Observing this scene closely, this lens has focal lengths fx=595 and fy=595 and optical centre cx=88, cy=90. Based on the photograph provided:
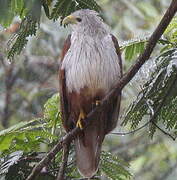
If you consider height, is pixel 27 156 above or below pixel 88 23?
below

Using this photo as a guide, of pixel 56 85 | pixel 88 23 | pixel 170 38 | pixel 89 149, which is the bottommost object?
pixel 56 85

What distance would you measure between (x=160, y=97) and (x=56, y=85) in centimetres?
494

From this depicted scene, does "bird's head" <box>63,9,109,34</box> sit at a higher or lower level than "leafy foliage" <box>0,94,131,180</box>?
higher

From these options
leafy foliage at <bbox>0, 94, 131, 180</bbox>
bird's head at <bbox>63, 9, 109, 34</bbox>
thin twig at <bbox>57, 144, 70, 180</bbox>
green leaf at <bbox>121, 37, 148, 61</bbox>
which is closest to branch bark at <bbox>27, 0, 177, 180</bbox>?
thin twig at <bbox>57, 144, 70, 180</bbox>

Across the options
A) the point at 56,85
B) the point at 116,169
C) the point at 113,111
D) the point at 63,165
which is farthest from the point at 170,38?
the point at 56,85

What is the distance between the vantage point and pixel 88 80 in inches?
149

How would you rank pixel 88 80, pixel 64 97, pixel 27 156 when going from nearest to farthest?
pixel 27 156 → pixel 88 80 → pixel 64 97

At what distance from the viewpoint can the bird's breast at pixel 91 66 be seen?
3779 millimetres

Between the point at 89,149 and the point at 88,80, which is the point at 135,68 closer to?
the point at 88,80

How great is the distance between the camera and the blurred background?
7824 mm

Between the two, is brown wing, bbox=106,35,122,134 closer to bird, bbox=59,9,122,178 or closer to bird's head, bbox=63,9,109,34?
bird, bbox=59,9,122,178

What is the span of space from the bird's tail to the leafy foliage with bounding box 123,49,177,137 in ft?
1.82

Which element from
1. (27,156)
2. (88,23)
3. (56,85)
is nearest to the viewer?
(27,156)

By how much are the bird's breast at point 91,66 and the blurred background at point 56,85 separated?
11.8 ft
